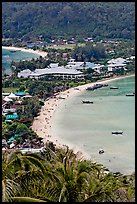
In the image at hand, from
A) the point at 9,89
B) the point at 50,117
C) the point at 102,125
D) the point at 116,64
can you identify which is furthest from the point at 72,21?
the point at 102,125

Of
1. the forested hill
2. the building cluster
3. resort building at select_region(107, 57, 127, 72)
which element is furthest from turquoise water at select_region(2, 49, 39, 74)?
resort building at select_region(107, 57, 127, 72)

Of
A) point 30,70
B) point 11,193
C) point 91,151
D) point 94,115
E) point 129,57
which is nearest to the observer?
point 11,193

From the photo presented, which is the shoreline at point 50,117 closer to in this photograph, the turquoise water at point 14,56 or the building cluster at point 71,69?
the building cluster at point 71,69

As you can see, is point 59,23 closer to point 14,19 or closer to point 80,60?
point 14,19

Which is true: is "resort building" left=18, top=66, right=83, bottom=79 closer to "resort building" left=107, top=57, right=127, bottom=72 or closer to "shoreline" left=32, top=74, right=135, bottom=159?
"shoreline" left=32, top=74, right=135, bottom=159

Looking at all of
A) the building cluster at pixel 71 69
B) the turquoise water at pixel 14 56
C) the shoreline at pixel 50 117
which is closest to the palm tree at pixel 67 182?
the shoreline at pixel 50 117

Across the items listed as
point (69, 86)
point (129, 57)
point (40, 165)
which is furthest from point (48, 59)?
point (40, 165)
